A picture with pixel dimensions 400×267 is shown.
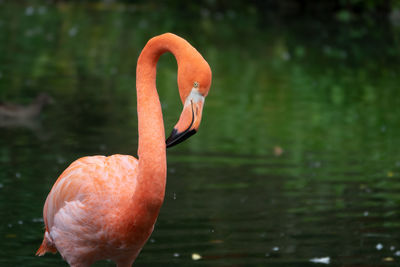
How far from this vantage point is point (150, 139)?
4.30m

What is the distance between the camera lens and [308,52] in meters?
20.1

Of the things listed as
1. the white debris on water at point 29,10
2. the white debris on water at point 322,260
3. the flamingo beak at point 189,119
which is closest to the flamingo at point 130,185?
the flamingo beak at point 189,119

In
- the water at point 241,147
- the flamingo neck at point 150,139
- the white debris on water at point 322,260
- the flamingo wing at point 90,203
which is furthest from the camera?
the water at point 241,147

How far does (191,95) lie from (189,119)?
139 millimetres

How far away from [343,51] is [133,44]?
558 centimetres

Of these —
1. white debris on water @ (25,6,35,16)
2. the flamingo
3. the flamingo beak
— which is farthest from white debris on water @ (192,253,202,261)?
white debris on water @ (25,6,35,16)

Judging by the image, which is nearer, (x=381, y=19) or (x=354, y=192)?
(x=354, y=192)

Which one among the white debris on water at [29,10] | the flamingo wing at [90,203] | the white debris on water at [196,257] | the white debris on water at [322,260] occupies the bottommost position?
the flamingo wing at [90,203]

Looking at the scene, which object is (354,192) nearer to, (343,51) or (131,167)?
(131,167)

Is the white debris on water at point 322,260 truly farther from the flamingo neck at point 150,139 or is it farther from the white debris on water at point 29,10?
the white debris on water at point 29,10

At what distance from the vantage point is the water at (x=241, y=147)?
6.52 metres

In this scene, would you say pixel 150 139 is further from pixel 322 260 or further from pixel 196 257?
pixel 322 260

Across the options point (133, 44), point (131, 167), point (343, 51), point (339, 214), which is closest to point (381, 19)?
point (343, 51)

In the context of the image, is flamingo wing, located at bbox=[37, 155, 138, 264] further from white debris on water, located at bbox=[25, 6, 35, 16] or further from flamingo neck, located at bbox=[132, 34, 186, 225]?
white debris on water, located at bbox=[25, 6, 35, 16]
